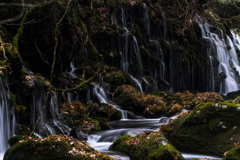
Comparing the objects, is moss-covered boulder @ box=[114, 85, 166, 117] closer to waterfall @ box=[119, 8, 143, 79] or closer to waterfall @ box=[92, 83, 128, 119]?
waterfall @ box=[92, 83, 128, 119]

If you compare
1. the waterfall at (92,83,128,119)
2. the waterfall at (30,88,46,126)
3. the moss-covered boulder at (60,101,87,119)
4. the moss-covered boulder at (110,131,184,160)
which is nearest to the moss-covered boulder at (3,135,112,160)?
the moss-covered boulder at (110,131,184,160)

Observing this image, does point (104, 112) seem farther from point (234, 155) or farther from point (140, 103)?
point (234, 155)

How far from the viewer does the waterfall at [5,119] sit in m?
5.60

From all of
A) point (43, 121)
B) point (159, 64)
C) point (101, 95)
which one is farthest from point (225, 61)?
point (43, 121)

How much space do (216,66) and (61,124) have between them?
18335mm

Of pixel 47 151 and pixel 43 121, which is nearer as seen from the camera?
pixel 47 151

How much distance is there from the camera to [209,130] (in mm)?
5293

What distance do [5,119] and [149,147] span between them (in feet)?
11.9

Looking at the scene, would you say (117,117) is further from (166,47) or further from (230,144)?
(166,47)

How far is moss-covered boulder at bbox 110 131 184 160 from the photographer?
428 centimetres

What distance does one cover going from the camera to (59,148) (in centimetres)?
397

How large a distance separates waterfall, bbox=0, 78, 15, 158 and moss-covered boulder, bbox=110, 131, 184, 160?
2.71 m

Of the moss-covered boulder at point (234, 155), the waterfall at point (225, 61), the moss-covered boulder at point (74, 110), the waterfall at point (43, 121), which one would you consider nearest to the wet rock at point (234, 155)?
the moss-covered boulder at point (234, 155)

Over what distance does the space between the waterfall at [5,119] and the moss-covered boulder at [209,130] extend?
3.87m
